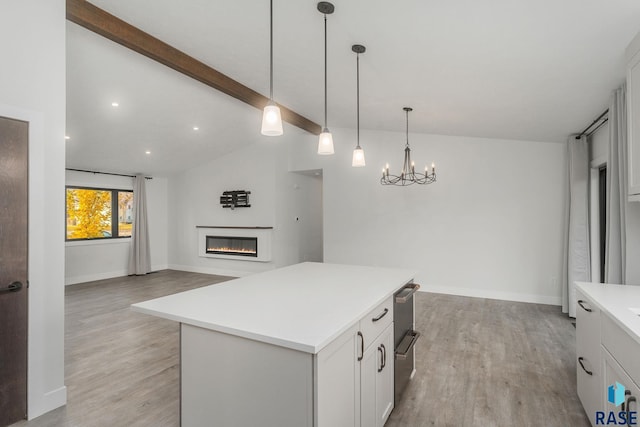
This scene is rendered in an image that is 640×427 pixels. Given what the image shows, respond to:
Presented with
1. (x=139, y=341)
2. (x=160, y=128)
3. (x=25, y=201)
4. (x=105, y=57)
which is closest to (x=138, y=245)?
(x=160, y=128)

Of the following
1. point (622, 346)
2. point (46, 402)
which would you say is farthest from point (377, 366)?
point (46, 402)

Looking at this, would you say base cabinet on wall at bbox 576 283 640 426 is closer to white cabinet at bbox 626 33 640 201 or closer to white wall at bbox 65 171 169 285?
white cabinet at bbox 626 33 640 201

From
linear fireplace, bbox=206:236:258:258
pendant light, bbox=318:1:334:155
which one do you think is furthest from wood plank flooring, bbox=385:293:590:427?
linear fireplace, bbox=206:236:258:258

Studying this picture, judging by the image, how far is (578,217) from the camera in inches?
163

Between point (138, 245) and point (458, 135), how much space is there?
6605mm

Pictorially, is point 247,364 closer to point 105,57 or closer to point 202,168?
point 105,57

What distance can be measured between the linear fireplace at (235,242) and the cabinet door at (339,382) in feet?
17.9

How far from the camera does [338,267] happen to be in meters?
2.98

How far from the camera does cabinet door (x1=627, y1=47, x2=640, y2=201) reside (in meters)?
1.92

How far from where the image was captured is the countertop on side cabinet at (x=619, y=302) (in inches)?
59.3

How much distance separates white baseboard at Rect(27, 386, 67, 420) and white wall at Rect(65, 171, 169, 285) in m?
4.91

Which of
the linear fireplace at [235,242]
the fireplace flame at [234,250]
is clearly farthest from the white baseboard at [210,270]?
the fireplace flame at [234,250]

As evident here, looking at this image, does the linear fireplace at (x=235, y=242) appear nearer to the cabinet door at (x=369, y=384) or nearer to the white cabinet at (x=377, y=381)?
the white cabinet at (x=377, y=381)

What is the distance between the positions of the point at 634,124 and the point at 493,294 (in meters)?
3.79
